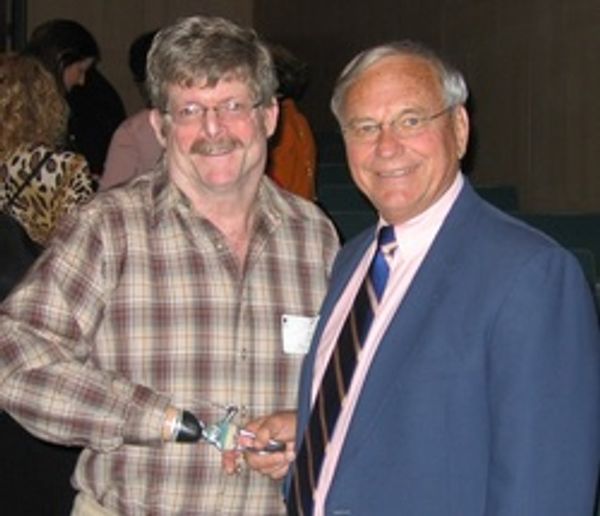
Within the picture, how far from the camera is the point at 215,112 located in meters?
2.43

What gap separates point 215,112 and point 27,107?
1.80 meters

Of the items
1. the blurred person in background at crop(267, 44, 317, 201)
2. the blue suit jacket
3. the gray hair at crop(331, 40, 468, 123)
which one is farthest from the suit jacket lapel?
the blurred person in background at crop(267, 44, 317, 201)

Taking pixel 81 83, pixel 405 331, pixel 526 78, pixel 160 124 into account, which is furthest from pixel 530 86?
pixel 405 331

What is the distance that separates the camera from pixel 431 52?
2186 mm

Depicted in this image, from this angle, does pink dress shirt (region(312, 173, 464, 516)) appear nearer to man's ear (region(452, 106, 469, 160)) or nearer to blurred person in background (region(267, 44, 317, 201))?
man's ear (region(452, 106, 469, 160))

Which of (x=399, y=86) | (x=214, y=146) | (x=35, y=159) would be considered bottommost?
(x=35, y=159)

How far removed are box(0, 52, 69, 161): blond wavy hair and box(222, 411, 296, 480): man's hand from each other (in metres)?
1.94

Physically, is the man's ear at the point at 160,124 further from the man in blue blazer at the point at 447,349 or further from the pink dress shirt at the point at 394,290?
the pink dress shirt at the point at 394,290

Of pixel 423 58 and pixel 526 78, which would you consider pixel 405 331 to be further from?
pixel 526 78

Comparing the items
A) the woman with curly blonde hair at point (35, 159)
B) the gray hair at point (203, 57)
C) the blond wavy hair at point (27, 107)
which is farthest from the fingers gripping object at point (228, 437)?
the blond wavy hair at point (27, 107)

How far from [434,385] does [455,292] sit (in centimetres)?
16

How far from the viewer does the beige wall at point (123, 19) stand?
13.1m

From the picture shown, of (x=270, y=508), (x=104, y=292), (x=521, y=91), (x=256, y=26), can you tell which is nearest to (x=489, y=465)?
(x=270, y=508)

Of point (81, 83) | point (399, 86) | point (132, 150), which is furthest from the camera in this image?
point (81, 83)
